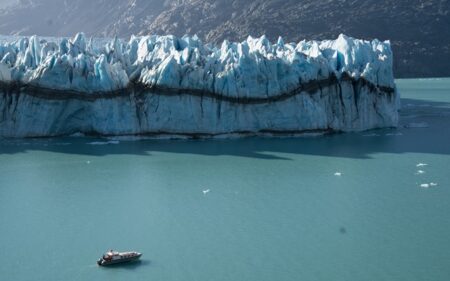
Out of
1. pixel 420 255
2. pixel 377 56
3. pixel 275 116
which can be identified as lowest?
pixel 420 255

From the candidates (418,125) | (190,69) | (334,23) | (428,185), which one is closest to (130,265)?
(428,185)

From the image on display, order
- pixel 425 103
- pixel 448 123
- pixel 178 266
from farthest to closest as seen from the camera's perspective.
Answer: pixel 425 103
pixel 448 123
pixel 178 266

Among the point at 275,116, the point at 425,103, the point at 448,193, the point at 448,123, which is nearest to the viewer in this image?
the point at 448,193

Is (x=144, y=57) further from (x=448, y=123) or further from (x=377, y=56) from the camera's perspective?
(x=448, y=123)

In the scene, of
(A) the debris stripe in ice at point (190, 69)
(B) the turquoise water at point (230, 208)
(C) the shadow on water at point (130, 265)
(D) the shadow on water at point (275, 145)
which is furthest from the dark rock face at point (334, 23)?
(C) the shadow on water at point (130, 265)

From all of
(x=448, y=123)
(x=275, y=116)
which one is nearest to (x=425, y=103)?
(x=448, y=123)

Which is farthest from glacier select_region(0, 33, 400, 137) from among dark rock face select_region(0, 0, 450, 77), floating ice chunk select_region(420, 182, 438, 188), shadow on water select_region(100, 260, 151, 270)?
dark rock face select_region(0, 0, 450, 77)
